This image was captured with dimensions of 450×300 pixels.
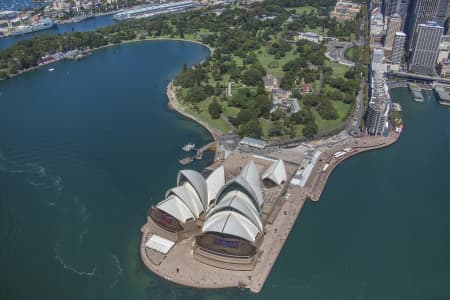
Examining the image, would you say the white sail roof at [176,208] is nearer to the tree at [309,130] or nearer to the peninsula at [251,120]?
the peninsula at [251,120]

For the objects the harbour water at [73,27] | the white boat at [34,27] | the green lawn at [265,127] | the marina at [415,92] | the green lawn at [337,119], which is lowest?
the marina at [415,92]

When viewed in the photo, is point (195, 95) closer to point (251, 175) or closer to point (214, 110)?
point (214, 110)

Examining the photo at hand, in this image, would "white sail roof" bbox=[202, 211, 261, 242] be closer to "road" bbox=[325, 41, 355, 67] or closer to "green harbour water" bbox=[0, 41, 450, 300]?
"green harbour water" bbox=[0, 41, 450, 300]

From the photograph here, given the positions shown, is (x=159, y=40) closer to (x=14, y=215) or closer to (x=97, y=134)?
(x=97, y=134)

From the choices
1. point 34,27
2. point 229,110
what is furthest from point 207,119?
point 34,27

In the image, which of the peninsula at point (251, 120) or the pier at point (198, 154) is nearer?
the peninsula at point (251, 120)

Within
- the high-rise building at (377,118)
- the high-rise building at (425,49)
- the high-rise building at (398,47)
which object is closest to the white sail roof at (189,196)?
the high-rise building at (377,118)

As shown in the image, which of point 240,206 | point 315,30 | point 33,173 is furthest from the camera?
point 315,30
